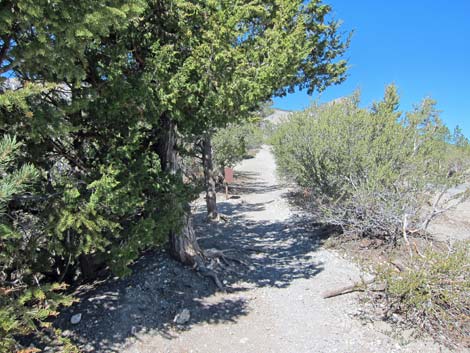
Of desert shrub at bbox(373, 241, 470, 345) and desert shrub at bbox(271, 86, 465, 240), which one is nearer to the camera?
desert shrub at bbox(373, 241, 470, 345)

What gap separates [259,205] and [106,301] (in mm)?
9920

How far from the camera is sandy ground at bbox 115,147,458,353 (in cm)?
392

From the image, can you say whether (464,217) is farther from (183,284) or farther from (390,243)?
(183,284)

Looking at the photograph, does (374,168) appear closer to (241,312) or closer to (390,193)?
(390,193)

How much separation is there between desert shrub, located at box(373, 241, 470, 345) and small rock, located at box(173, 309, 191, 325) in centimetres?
278

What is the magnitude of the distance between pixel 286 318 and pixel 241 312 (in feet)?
2.21

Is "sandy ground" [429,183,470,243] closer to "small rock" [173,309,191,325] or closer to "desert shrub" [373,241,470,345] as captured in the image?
"desert shrub" [373,241,470,345]

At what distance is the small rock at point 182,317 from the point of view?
436 centimetres

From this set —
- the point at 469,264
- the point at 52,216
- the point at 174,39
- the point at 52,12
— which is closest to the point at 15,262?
the point at 52,216

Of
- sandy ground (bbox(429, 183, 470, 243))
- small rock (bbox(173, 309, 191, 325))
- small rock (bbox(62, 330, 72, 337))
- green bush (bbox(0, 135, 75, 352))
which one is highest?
green bush (bbox(0, 135, 75, 352))

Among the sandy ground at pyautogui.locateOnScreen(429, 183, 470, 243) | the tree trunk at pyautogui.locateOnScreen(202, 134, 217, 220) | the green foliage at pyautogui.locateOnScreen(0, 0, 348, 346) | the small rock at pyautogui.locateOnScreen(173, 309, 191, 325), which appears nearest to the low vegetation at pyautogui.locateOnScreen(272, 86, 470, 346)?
the sandy ground at pyautogui.locateOnScreen(429, 183, 470, 243)

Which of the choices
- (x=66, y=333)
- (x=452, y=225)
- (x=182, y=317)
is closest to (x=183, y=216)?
(x=182, y=317)

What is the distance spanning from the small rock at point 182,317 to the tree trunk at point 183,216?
1.16 metres

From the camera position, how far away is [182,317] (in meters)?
4.41
